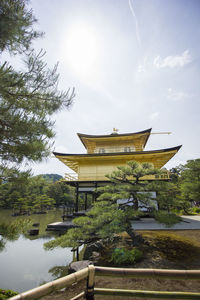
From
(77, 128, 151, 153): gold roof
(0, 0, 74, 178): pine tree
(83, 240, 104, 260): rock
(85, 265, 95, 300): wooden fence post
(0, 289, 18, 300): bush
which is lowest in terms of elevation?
(83, 240, 104, 260): rock

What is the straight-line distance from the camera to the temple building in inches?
438

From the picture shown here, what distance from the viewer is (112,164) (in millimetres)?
12195

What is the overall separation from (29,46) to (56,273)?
6.27 meters

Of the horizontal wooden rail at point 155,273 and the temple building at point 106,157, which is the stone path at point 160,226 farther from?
the horizontal wooden rail at point 155,273

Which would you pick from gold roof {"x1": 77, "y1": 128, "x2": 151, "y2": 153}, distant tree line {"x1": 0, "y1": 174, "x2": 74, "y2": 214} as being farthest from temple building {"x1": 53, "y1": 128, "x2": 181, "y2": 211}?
distant tree line {"x1": 0, "y1": 174, "x2": 74, "y2": 214}

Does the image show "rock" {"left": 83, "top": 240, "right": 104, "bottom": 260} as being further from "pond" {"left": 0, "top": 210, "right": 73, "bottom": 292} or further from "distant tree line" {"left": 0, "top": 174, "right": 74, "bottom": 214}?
"distant tree line" {"left": 0, "top": 174, "right": 74, "bottom": 214}

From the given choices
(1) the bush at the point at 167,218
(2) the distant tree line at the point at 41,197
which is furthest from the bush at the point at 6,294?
(2) the distant tree line at the point at 41,197

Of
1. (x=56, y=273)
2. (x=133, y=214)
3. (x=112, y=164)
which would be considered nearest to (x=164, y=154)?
(x=112, y=164)

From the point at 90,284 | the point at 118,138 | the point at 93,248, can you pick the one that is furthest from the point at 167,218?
the point at 118,138

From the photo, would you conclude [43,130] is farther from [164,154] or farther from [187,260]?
[164,154]

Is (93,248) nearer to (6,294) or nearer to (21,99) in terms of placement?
(6,294)

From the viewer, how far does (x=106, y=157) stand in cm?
1188

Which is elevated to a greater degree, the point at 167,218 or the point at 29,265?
the point at 167,218

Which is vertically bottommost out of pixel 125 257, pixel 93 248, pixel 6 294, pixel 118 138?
pixel 93 248
